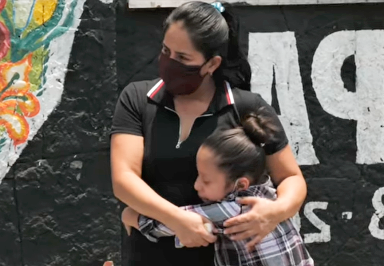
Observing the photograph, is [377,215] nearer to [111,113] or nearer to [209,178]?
[111,113]

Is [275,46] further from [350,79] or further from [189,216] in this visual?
[189,216]

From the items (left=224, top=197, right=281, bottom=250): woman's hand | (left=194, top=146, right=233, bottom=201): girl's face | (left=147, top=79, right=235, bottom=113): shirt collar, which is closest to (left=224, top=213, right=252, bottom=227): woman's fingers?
(left=224, top=197, right=281, bottom=250): woman's hand

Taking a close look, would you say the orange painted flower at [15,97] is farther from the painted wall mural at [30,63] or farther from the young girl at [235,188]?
the young girl at [235,188]

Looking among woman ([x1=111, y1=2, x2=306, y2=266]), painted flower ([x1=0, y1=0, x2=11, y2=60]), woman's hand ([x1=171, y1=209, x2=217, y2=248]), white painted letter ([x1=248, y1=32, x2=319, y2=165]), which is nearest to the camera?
woman's hand ([x1=171, y1=209, x2=217, y2=248])

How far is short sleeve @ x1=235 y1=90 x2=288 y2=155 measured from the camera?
7.20ft

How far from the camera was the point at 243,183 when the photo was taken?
6.86ft

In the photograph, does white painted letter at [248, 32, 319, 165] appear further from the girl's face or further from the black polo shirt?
the girl's face

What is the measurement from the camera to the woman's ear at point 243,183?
2086mm

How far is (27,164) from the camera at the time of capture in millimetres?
3650

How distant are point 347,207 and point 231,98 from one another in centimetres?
192

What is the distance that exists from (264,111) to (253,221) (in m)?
0.40

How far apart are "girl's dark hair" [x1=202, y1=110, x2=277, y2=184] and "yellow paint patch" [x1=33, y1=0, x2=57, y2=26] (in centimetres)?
184

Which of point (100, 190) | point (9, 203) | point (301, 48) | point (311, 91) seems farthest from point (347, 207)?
point (9, 203)

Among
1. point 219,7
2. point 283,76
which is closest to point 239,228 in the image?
point 219,7
